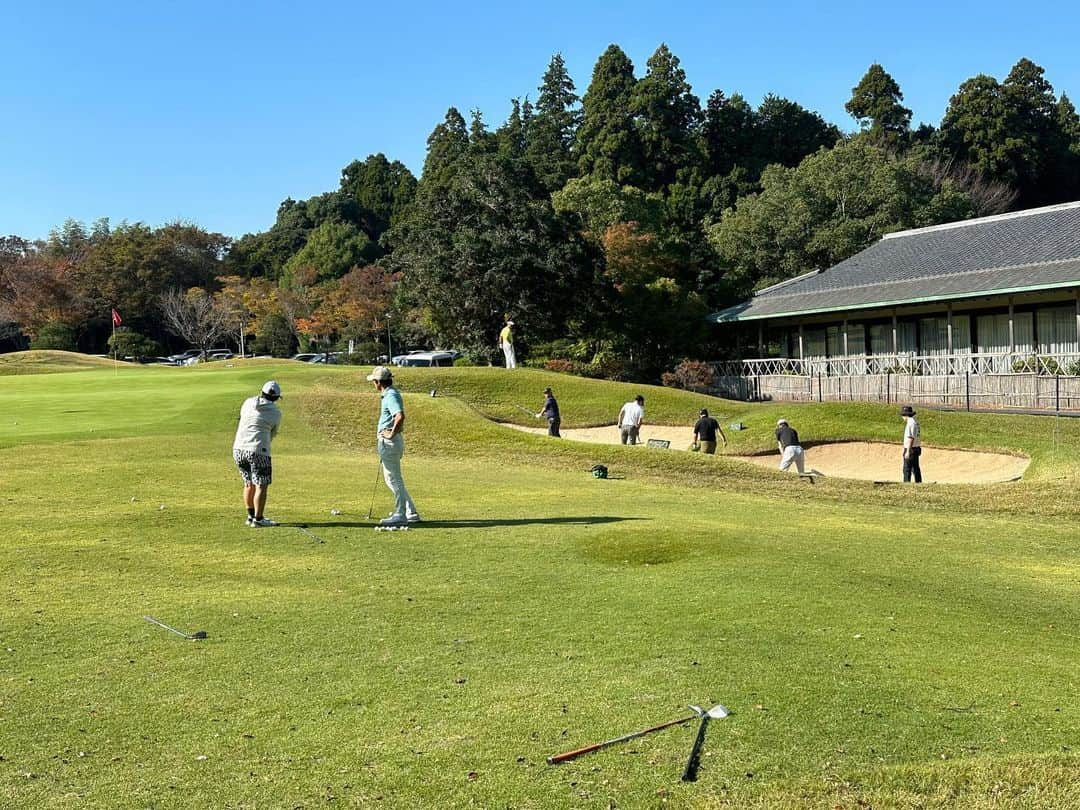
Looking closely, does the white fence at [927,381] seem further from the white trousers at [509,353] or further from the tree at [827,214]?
the tree at [827,214]

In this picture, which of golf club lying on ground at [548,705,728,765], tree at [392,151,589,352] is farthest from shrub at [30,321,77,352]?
golf club lying on ground at [548,705,728,765]

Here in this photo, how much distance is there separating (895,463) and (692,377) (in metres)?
18.9

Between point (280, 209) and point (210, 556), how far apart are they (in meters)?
111

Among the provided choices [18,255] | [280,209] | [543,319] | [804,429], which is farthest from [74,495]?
[280,209]

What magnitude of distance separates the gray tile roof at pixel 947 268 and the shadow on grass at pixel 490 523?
82.1ft

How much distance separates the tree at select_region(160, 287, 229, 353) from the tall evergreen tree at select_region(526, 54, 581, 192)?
89.4 ft

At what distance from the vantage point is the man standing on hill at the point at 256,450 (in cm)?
1161

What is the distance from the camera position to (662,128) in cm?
7606

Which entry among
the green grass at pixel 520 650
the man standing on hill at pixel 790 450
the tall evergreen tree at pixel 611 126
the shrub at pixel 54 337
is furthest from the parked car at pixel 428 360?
the green grass at pixel 520 650

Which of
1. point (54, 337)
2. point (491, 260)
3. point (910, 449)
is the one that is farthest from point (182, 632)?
point (54, 337)

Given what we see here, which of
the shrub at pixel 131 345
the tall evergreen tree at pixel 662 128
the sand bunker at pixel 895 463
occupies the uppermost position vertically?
the tall evergreen tree at pixel 662 128

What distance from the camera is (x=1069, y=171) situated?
8138cm

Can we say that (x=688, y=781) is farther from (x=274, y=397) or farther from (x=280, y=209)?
(x=280, y=209)

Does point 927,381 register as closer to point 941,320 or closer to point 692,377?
point 941,320
